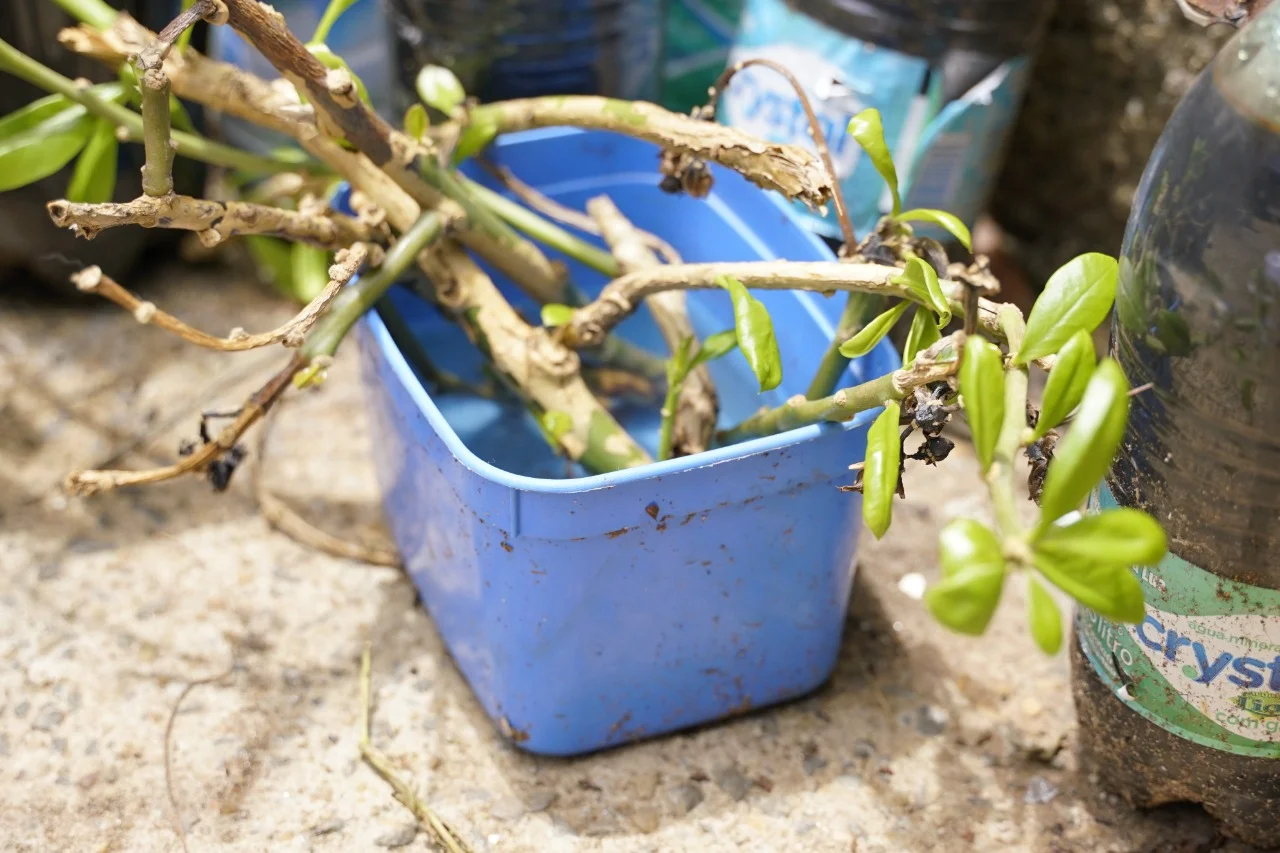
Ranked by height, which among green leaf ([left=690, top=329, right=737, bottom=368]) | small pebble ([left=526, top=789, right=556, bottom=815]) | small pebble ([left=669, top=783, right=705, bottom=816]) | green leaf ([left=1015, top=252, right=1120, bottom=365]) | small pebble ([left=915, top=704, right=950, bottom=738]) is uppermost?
green leaf ([left=1015, top=252, right=1120, bottom=365])

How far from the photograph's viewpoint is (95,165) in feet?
2.72

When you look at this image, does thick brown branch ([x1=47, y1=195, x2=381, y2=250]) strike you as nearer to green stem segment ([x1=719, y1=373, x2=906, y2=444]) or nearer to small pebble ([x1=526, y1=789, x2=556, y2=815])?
green stem segment ([x1=719, y1=373, x2=906, y2=444])

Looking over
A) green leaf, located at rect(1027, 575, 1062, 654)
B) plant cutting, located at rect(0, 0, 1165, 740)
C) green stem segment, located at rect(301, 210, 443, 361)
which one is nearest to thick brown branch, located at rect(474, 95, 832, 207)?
plant cutting, located at rect(0, 0, 1165, 740)

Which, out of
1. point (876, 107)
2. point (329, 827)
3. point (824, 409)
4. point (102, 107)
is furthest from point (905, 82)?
point (329, 827)

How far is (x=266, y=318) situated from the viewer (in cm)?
124

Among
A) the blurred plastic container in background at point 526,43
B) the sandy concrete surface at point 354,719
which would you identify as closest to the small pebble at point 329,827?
the sandy concrete surface at point 354,719

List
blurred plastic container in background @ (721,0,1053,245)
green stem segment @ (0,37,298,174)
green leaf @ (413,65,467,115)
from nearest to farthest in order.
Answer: green stem segment @ (0,37,298,174) < green leaf @ (413,65,467,115) < blurred plastic container in background @ (721,0,1053,245)

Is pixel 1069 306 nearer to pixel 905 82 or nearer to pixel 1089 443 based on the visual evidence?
pixel 1089 443

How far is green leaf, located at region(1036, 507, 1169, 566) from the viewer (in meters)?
0.47

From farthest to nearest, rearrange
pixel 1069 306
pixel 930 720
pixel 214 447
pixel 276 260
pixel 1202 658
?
pixel 276 260 → pixel 930 720 → pixel 214 447 → pixel 1202 658 → pixel 1069 306

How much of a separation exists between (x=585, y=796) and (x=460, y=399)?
13.3 inches

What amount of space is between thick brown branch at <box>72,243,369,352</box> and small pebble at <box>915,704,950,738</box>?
0.53 metres

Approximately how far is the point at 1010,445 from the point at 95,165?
645 millimetres

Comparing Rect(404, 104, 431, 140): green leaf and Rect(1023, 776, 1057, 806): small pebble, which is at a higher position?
Rect(404, 104, 431, 140): green leaf
